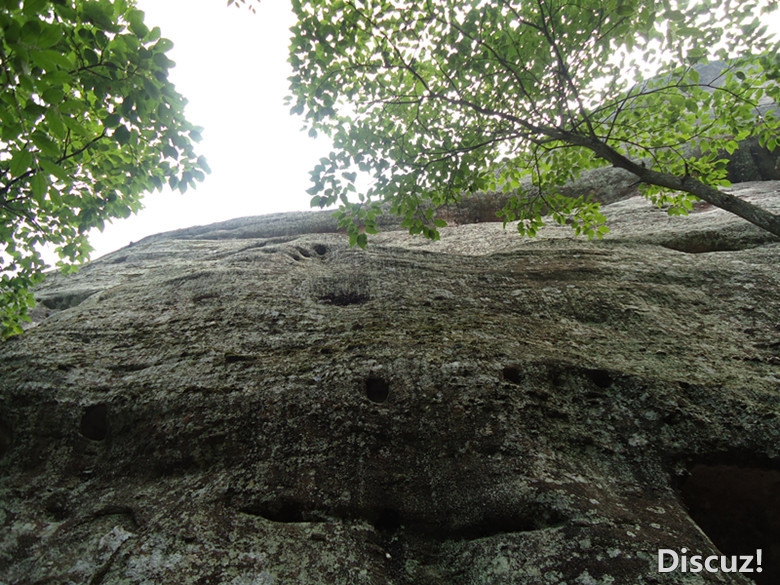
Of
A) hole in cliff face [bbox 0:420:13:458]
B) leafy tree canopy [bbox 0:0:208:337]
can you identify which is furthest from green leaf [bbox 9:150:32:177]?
hole in cliff face [bbox 0:420:13:458]

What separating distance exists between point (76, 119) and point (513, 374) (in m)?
6.29

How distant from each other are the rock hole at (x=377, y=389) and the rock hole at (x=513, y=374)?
4.87 ft

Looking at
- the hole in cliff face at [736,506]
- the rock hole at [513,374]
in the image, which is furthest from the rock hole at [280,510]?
the hole in cliff face at [736,506]

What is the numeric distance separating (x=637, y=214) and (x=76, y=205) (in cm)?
1362

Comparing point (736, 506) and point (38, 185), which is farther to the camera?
point (736, 506)

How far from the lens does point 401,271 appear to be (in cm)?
860

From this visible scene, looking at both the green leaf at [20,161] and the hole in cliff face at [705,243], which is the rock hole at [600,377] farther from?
the green leaf at [20,161]

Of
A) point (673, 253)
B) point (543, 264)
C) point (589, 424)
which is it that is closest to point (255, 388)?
point (589, 424)

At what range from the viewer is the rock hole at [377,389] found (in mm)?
5074

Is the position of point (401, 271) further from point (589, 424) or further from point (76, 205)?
point (76, 205)

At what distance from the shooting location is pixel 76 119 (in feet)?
16.6

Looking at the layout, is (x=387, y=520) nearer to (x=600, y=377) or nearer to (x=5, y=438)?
(x=600, y=377)

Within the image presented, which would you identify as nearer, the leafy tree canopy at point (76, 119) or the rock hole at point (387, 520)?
the leafy tree canopy at point (76, 119)

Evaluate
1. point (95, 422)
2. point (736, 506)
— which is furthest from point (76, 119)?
point (736, 506)
